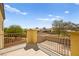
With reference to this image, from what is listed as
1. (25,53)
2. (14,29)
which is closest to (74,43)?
(25,53)

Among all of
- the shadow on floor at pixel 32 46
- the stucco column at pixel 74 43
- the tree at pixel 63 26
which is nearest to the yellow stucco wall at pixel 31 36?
the shadow on floor at pixel 32 46

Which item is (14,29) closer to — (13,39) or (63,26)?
(13,39)

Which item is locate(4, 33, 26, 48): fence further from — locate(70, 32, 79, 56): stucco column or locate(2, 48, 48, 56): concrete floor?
locate(70, 32, 79, 56): stucco column

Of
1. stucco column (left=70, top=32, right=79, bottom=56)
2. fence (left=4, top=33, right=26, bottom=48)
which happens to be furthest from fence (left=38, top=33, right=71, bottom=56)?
fence (left=4, top=33, right=26, bottom=48)

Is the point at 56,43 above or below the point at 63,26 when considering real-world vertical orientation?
below

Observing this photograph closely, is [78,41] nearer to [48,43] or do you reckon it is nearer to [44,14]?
[48,43]

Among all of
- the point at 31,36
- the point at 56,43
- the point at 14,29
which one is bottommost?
the point at 56,43

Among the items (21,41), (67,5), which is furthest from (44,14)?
(21,41)

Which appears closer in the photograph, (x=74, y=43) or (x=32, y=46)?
(x=74, y=43)

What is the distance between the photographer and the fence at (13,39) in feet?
8.17

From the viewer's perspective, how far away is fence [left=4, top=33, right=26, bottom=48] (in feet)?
8.17

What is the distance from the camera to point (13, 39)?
2.52 m

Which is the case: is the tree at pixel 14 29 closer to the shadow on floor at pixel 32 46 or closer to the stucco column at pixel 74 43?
the shadow on floor at pixel 32 46

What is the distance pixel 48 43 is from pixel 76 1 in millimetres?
707
